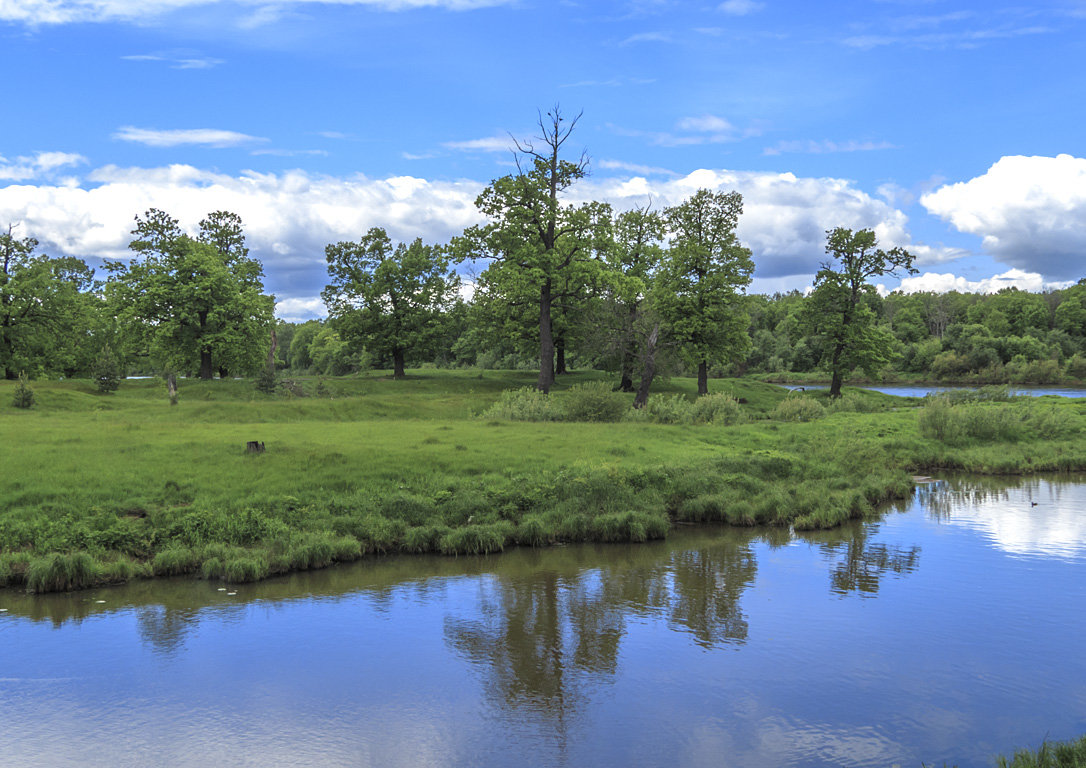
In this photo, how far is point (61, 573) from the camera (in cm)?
1491

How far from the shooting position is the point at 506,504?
2014 cm

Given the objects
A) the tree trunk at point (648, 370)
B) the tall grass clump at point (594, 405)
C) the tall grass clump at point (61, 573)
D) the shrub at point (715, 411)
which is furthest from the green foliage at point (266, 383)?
the tall grass clump at point (61, 573)

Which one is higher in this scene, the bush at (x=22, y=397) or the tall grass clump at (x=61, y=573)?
the bush at (x=22, y=397)

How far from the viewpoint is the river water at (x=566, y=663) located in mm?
9172

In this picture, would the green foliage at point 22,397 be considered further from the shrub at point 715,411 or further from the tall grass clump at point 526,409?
the shrub at point 715,411

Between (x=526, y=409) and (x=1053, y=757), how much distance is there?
2933cm

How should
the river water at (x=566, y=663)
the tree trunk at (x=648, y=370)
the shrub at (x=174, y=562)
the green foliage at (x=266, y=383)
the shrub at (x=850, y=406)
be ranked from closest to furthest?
the river water at (x=566, y=663), the shrub at (x=174, y=562), the tree trunk at (x=648, y=370), the shrub at (x=850, y=406), the green foliage at (x=266, y=383)

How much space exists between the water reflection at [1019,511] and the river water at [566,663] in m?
1.13

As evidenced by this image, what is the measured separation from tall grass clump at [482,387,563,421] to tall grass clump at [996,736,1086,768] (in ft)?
92.6

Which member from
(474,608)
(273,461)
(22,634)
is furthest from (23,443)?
(474,608)

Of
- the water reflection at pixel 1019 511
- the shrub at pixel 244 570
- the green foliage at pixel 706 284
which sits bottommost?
the water reflection at pixel 1019 511

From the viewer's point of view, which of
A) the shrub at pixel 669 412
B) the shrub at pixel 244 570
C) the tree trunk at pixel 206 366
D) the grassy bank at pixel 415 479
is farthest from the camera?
the tree trunk at pixel 206 366

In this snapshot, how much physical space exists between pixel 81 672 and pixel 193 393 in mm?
39146

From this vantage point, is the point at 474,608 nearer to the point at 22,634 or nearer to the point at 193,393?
the point at 22,634
